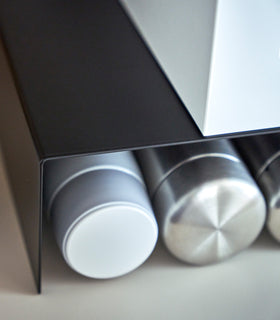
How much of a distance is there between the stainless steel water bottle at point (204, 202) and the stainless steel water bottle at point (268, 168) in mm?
37

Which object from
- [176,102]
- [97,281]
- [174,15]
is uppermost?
[174,15]

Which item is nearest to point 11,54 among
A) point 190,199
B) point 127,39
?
point 127,39

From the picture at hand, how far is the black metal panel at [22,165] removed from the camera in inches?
27.0

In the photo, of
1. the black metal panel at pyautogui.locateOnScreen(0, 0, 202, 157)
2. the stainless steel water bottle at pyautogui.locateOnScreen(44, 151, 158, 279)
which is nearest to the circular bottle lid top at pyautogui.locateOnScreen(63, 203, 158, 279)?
the stainless steel water bottle at pyautogui.locateOnScreen(44, 151, 158, 279)

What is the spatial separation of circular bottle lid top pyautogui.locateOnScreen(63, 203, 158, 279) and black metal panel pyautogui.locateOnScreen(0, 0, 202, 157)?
0.10 m

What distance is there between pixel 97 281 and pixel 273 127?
34 centimetres

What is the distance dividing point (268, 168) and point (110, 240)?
0.92 ft

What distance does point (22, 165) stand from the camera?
31.8 inches

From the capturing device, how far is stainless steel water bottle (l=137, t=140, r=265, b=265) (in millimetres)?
740

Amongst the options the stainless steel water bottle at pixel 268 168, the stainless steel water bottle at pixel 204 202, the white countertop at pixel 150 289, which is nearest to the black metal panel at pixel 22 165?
the white countertop at pixel 150 289

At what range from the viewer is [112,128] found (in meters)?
0.67

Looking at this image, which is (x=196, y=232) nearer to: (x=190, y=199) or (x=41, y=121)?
(x=190, y=199)

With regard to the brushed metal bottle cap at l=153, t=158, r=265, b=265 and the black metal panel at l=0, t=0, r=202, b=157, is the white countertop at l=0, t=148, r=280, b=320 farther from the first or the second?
the black metal panel at l=0, t=0, r=202, b=157

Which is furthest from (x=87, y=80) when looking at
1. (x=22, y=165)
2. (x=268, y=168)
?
(x=268, y=168)
